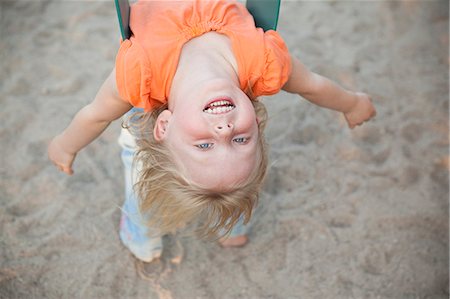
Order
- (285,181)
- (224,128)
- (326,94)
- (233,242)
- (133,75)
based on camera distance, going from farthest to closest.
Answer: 1. (285,181)
2. (233,242)
3. (326,94)
4. (133,75)
5. (224,128)

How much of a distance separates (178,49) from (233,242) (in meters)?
0.85

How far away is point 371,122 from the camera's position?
2.28m

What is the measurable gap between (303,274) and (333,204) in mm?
319

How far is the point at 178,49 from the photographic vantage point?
55.4 inches

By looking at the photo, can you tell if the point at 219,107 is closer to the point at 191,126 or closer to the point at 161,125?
the point at 191,126

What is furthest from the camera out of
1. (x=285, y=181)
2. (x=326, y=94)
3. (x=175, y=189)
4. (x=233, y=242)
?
(x=285, y=181)

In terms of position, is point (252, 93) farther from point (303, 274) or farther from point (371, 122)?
point (371, 122)

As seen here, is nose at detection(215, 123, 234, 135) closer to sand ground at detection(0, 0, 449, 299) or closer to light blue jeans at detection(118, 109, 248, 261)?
light blue jeans at detection(118, 109, 248, 261)

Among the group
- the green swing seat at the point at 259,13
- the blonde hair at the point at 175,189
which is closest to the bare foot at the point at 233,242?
the blonde hair at the point at 175,189

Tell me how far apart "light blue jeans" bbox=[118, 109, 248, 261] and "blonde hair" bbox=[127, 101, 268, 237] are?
0.12 metres

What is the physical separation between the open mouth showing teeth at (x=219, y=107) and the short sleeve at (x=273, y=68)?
19cm

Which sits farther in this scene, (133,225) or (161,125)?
(133,225)

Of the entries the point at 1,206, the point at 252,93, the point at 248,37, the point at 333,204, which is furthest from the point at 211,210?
the point at 1,206

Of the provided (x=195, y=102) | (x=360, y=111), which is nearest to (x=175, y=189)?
(x=195, y=102)
